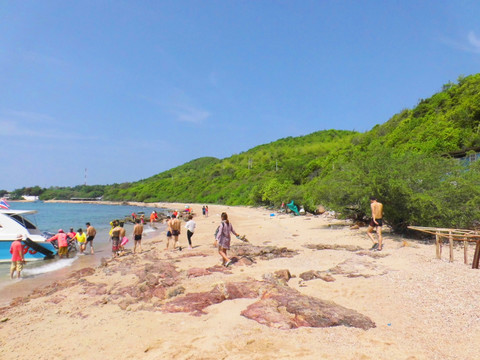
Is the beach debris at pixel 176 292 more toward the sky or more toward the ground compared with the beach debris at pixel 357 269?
more toward the ground

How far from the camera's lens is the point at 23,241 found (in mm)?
13938

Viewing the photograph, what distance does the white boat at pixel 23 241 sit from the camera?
1396 centimetres

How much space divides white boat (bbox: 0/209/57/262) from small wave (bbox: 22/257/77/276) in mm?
1010

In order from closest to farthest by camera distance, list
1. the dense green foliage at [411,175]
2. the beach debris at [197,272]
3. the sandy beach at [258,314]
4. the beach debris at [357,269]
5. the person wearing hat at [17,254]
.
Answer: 1. the sandy beach at [258,314]
2. the beach debris at [357,269]
3. the beach debris at [197,272]
4. the person wearing hat at [17,254]
5. the dense green foliage at [411,175]

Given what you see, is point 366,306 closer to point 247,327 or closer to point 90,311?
point 247,327

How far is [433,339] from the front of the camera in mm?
4418

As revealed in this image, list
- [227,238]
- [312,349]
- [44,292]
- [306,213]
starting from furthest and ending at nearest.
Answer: [306,213], [227,238], [44,292], [312,349]

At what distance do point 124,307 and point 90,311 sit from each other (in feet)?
2.36

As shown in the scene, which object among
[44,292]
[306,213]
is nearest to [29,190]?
[306,213]

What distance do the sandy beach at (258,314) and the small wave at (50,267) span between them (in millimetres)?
3481

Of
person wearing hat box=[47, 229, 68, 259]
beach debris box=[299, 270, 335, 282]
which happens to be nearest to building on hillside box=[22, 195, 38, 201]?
person wearing hat box=[47, 229, 68, 259]

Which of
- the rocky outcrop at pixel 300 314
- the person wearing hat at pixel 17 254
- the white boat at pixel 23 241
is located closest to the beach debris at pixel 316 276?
the rocky outcrop at pixel 300 314

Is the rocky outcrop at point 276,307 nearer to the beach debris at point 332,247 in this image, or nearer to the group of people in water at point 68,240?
the beach debris at point 332,247

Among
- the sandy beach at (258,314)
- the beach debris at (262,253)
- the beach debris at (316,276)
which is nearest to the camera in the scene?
the sandy beach at (258,314)
